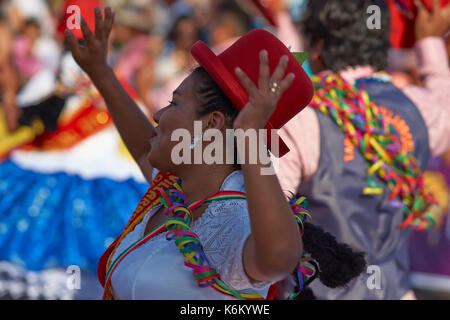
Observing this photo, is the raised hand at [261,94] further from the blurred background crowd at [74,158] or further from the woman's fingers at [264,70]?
the blurred background crowd at [74,158]

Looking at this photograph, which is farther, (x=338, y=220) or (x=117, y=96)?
(x=338, y=220)

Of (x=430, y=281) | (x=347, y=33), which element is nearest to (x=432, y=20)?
(x=347, y=33)

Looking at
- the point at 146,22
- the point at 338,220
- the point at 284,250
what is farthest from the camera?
the point at 146,22

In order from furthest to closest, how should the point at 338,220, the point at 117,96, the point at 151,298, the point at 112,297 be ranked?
the point at 338,220
the point at 117,96
the point at 112,297
the point at 151,298

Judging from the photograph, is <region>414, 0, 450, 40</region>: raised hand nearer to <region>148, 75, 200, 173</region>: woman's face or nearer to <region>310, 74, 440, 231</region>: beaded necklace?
<region>310, 74, 440, 231</region>: beaded necklace

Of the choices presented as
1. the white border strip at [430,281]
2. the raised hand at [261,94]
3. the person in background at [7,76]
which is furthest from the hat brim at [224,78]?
the white border strip at [430,281]

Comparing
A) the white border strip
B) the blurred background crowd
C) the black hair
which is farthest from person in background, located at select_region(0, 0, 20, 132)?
the white border strip

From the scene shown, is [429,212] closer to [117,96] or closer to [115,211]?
[117,96]

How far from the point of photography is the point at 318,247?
1.55 meters

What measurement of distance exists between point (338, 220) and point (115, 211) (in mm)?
1749

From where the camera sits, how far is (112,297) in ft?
4.83

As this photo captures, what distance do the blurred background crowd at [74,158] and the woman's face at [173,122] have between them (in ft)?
3.32
